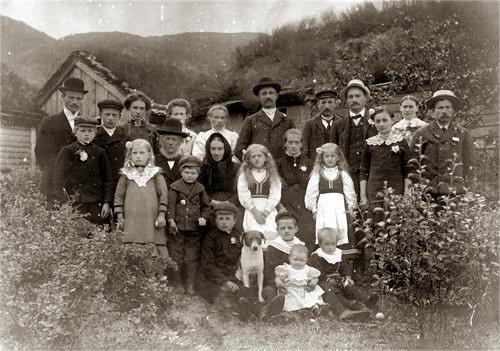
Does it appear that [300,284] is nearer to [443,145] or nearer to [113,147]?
[443,145]

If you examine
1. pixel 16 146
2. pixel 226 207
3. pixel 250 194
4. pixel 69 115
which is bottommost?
pixel 226 207

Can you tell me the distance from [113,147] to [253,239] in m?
1.99

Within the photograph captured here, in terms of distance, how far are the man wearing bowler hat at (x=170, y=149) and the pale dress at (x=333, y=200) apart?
151 centimetres

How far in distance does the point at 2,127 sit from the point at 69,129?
33.0ft

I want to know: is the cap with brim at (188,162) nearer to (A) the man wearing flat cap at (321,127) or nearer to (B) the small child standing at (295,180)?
(B) the small child standing at (295,180)

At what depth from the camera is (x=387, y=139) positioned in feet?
19.6

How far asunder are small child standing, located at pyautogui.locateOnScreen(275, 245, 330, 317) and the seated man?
21 centimetres

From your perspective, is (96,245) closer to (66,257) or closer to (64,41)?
(66,257)

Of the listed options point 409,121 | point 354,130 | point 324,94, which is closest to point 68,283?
point 354,130

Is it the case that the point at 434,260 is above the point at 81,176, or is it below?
below

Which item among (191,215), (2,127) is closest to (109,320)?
(191,215)

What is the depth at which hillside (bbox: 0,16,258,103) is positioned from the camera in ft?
47.3

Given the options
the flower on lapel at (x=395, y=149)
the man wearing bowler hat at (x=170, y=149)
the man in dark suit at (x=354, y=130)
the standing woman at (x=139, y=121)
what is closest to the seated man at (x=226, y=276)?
the man wearing bowler hat at (x=170, y=149)

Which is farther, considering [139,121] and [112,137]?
[139,121]
